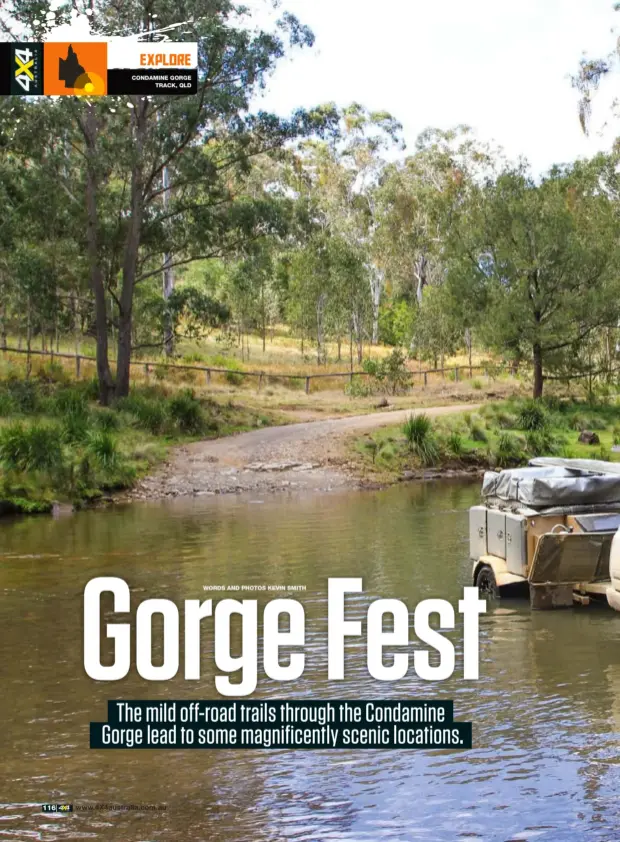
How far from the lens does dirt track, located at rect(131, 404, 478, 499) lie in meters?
27.3

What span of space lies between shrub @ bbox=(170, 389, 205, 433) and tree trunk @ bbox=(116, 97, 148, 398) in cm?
187

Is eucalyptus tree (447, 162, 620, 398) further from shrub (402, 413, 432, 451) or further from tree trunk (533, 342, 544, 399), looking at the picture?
shrub (402, 413, 432, 451)

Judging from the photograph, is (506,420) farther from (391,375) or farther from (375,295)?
(375,295)

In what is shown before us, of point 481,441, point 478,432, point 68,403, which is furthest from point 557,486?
point 68,403

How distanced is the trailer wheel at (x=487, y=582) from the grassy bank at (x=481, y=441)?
1526cm

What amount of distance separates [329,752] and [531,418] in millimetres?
28581

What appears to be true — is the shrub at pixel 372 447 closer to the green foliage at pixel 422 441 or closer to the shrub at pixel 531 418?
the green foliage at pixel 422 441

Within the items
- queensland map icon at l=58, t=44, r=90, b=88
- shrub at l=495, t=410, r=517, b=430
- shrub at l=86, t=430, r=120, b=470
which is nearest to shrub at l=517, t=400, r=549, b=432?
shrub at l=495, t=410, r=517, b=430

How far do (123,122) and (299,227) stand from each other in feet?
22.8

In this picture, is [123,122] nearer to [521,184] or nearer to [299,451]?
[299,451]

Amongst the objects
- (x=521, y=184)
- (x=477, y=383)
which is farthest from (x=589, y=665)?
(x=477, y=383)

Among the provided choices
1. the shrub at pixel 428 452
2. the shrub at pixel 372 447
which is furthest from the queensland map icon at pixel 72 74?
the shrub at pixel 428 452

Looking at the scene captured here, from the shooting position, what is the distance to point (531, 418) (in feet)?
118

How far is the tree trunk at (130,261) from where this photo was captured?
33.8m
